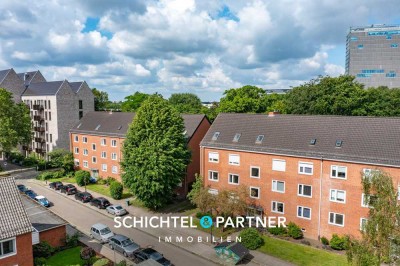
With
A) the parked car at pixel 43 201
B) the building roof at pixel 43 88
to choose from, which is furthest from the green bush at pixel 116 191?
the building roof at pixel 43 88

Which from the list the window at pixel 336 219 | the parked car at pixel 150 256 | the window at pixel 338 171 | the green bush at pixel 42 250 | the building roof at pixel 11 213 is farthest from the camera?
the window at pixel 336 219

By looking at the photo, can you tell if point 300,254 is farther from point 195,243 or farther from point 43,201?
point 43,201

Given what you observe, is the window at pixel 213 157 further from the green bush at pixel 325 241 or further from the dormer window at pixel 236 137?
the green bush at pixel 325 241

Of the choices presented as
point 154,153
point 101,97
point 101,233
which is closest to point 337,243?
point 154,153

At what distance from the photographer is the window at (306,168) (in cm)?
3117

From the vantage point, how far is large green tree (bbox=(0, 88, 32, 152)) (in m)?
54.8

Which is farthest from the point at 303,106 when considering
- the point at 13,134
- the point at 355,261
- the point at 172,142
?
the point at 13,134

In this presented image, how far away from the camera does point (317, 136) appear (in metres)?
32.4

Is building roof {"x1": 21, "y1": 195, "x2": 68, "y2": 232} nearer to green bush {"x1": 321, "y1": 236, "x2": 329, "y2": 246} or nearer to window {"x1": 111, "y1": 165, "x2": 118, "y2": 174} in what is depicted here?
window {"x1": 111, "y1": 165, "x2": 118, "y2": 174}

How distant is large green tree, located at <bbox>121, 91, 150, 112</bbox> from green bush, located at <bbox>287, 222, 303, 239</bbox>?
266 ft

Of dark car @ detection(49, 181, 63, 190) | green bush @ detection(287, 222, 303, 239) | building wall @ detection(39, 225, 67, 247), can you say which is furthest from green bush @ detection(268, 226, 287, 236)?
dark car @ detection(49, 181, 63, 190)

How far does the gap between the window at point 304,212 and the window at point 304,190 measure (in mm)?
1417

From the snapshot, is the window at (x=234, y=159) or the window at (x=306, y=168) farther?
the window at (x=234, y=159)

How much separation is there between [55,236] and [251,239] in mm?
19163
